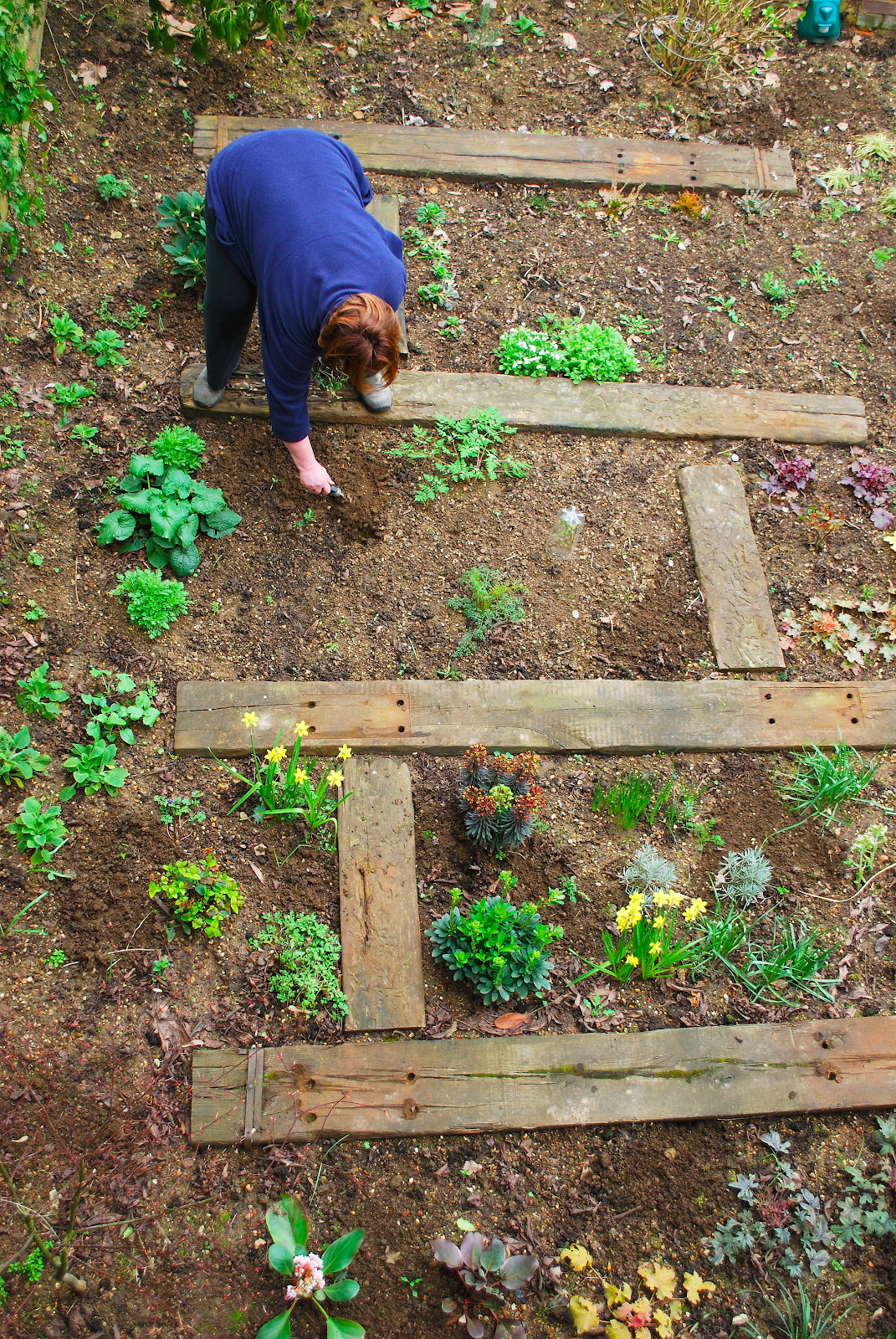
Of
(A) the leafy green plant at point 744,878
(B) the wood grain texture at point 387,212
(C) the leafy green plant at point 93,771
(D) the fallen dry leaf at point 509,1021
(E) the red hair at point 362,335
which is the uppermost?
(B) the wood grain texture at point 387,212

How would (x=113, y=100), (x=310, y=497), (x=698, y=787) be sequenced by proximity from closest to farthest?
1. (x=698, y=787)
2. (x=310, y=497)
3. (x=113, y=100)

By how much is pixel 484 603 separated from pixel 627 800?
3.08ft

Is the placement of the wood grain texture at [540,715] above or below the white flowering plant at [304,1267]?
above

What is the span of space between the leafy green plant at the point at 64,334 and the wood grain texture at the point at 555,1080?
290cm

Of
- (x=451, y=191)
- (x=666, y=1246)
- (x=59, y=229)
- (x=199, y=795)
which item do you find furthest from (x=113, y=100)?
(x=666, y=1246)

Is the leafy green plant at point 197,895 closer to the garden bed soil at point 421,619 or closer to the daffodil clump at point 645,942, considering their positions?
the garden bed soil at point 421,619

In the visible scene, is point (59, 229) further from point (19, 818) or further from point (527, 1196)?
point (527, 1196)

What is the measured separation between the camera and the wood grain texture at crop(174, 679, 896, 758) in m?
3.08

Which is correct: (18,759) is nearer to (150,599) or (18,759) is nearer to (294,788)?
(150,599)

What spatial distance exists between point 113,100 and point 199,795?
145 inches

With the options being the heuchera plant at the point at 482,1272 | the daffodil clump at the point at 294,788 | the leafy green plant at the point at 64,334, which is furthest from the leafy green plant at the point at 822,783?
the leafy green plant at the point at 64,334

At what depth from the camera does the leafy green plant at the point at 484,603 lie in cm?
340

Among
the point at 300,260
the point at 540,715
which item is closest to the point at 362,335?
the point at 300,260

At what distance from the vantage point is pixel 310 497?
3598mm
